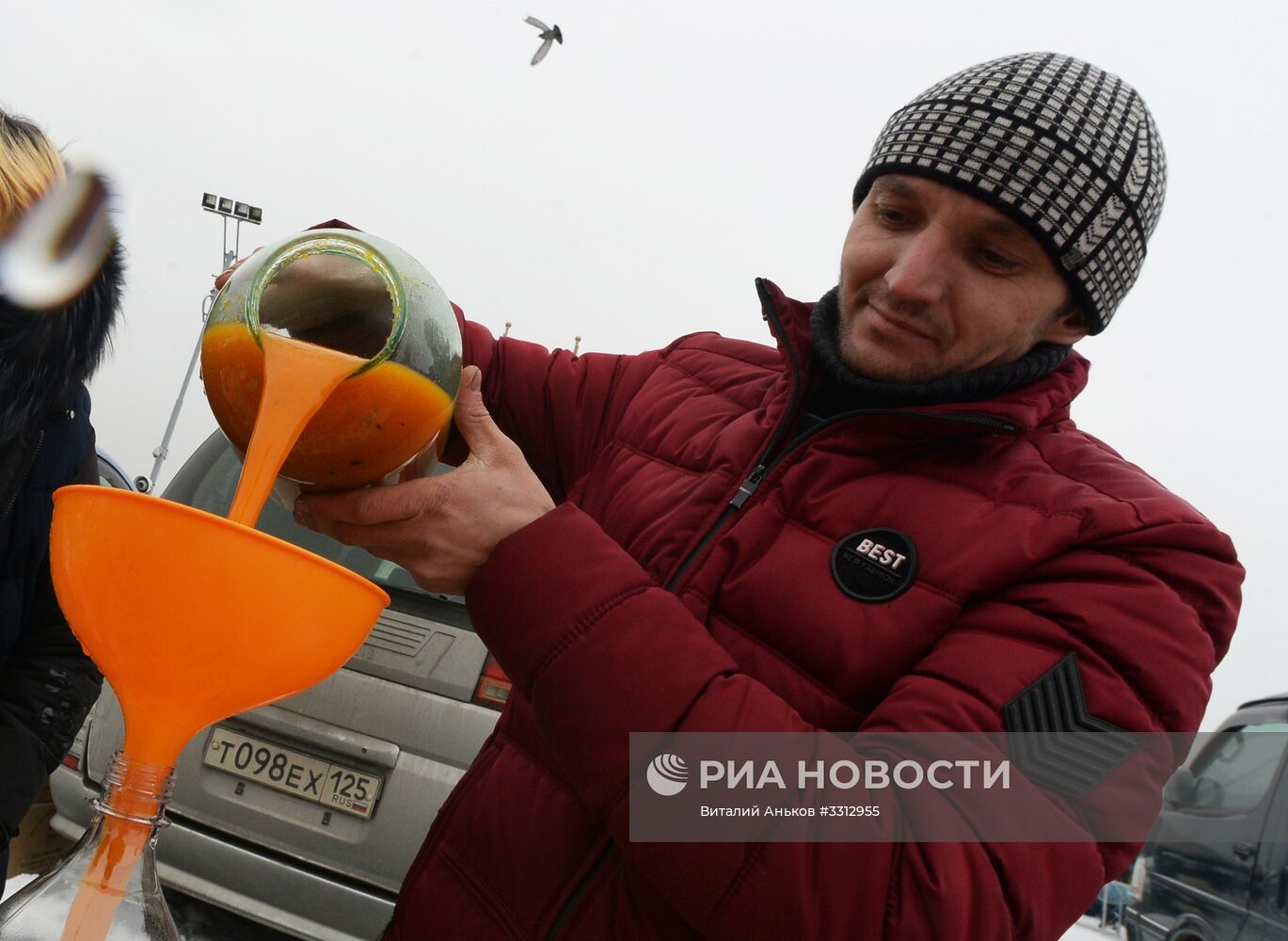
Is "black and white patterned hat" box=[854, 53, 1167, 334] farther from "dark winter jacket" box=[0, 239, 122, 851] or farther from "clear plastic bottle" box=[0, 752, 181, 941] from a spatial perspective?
"dark winter jacket" box=[0, 239, 122, 851]

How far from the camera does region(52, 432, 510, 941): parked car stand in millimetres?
2678

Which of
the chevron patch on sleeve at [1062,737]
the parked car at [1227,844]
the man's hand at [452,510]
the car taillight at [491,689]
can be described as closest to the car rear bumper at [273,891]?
the car taillight at [491,689]

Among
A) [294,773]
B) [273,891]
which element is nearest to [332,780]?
[294,773]

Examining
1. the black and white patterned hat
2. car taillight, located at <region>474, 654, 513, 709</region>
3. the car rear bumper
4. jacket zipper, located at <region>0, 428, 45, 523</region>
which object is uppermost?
the black and white patterned hat

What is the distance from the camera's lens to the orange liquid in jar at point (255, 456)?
641mm

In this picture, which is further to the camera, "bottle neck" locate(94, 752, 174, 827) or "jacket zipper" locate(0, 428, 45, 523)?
"jacket zipper" locate(0, 428, 45, 523)

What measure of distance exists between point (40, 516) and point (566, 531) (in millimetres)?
1329

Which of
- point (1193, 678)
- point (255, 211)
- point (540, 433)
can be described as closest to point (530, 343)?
point (540, 433)

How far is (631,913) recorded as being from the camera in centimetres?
108

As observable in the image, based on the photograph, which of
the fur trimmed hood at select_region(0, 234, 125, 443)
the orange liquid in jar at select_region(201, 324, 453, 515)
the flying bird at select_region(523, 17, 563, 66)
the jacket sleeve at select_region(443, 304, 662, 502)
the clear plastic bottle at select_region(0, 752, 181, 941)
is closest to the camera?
the clear plastic bottle at select_region(0, 752, 181, 941)

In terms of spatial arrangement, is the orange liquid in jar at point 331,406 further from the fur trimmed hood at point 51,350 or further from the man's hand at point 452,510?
the fur trimmed hood at point 51,350

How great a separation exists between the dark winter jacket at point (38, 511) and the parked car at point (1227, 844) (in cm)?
447

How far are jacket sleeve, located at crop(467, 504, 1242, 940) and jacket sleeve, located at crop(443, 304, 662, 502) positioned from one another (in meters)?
0.59

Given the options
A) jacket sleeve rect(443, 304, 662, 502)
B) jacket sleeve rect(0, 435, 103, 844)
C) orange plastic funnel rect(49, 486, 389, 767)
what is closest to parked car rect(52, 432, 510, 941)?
jacket sleeve rect(0, 435, 103, 844)
